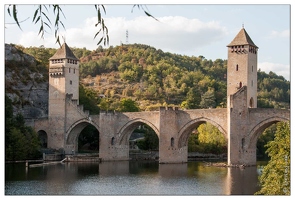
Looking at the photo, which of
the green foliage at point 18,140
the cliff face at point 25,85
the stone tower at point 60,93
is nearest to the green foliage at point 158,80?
the cliff face at point 25,85

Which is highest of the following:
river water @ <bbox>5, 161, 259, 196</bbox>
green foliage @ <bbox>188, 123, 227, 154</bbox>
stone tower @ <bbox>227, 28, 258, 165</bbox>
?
stone tower @ <bbox>227, 28, 258, 165</bbox>

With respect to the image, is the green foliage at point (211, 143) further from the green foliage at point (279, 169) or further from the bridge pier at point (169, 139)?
the green foliage at point (279, 169)

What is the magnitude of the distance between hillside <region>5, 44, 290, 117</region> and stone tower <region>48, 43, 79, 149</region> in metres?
13.4

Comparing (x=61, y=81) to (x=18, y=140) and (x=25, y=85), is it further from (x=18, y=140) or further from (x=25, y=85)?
(x=18, y=140)

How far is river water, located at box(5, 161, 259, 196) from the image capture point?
95.0 feet

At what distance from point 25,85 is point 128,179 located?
2516 cm

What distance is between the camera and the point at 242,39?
4444cm

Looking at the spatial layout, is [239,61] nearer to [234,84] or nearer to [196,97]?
[234,84]

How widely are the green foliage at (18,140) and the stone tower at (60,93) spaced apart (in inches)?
159

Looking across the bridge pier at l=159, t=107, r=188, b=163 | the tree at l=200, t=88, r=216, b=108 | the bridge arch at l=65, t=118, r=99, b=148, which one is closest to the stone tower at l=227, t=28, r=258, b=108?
the bridge pier at l=159, t=107, r=188, b=163

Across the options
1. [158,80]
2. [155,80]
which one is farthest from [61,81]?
[155,80]

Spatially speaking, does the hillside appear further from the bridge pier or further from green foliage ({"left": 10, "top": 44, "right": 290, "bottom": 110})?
the bridge pier

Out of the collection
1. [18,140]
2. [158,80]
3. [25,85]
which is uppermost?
[158,80]

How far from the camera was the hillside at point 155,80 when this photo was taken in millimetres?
81375
